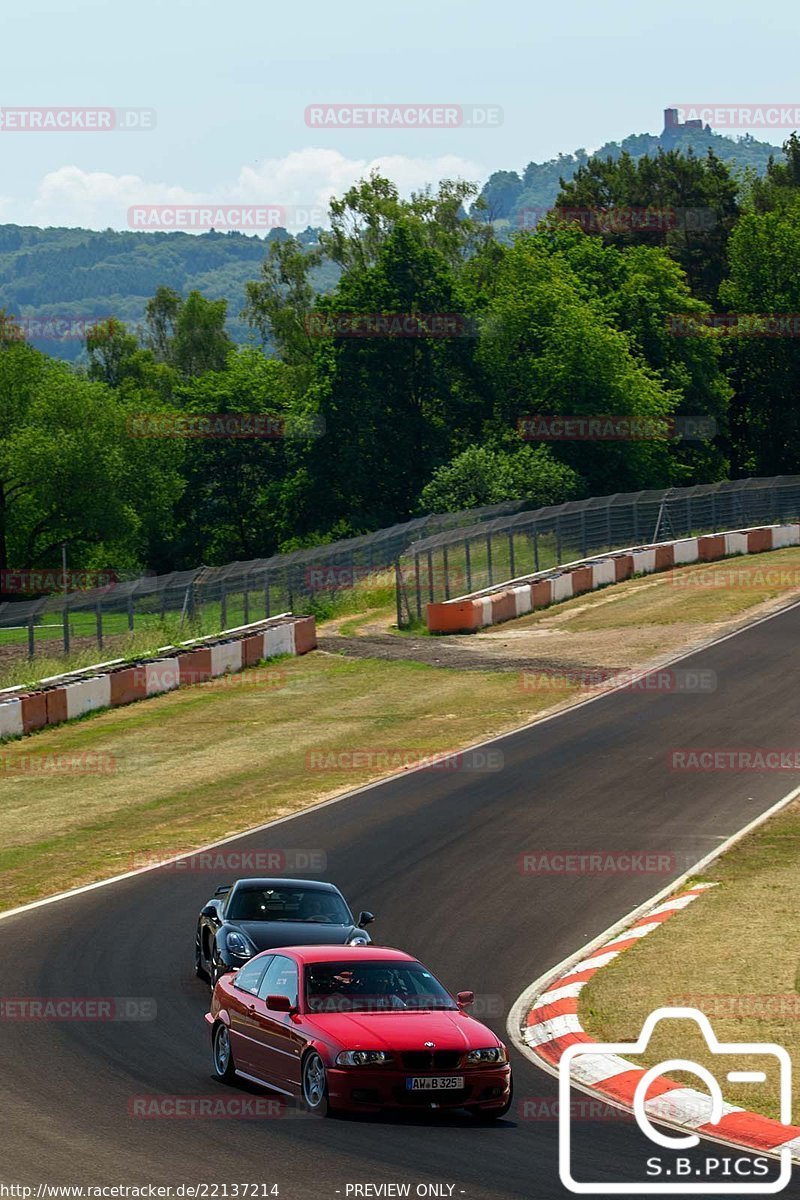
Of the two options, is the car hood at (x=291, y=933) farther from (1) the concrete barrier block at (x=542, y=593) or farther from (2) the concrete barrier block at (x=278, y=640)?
(1) the concrete barrier block at (x=542, y=593)

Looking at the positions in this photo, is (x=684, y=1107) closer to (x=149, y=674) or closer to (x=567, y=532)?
(x=149, y=674)

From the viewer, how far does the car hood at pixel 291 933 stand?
16.8m

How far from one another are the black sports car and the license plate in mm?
4289

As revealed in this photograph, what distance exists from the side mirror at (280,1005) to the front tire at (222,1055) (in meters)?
0.63

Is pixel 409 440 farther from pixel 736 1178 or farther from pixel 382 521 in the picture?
pixel 736 1178

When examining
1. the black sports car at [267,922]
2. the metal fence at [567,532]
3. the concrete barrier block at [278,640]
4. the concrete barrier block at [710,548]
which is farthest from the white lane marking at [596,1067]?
the concrete barrier block at [710,548]

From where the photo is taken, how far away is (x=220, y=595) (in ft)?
151

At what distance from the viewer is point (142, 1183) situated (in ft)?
34.3

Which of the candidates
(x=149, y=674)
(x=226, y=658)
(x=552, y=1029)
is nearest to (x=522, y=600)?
(x=226, y=658)

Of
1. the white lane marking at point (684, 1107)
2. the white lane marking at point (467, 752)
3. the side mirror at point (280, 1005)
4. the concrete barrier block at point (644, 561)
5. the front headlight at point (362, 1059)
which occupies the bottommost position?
the white lane marking at point (467, 752)

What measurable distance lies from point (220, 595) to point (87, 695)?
8485 millimetres

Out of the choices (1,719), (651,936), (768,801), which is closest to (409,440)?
(1,719)

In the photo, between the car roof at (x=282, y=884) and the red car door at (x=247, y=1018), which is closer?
the red car door at (x=247, y=1018)

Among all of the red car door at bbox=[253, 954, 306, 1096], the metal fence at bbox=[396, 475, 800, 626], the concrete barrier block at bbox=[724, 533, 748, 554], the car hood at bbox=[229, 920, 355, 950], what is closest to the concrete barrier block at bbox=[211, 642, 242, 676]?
the metal fence at bbox=[396, 475, 800, 626]
